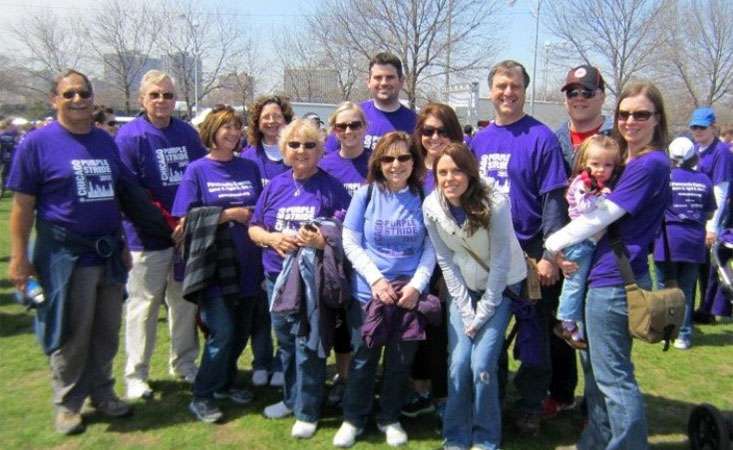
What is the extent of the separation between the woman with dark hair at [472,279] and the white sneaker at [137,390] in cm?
242

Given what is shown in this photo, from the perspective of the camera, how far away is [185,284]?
13.6 feet

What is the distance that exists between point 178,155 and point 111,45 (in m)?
35.4

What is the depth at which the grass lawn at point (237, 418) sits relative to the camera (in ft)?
13.3

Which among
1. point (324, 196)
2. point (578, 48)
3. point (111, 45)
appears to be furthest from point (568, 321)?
point (111, 45)

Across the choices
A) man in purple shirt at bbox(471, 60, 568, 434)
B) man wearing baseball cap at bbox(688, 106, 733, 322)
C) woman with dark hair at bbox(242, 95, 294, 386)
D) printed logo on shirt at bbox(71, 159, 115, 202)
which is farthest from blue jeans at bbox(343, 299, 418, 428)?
man wearing baseball cap at bbox(688, 106, 733, 322)

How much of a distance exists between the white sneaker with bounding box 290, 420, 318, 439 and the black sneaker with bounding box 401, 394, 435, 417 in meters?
0.72

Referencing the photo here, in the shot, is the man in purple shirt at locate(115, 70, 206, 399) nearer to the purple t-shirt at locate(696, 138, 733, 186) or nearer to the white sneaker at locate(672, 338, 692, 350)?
the white sneaker at locate(672, 338, 692, 350)

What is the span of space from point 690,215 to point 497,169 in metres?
3.34

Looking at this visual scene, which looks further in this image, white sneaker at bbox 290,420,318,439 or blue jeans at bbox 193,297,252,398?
blue jeans at bbox 193,297,252,398

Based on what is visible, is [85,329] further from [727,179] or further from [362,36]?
[362,36]

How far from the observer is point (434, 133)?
13.1 ft

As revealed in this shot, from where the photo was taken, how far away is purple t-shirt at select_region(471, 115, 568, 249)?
3727mm

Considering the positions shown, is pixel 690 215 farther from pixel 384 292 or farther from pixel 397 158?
pixel 384 292

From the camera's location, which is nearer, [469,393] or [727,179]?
[469,393]
